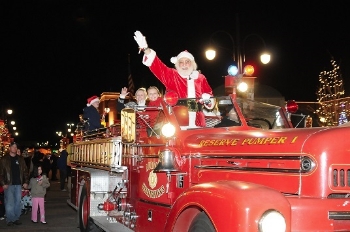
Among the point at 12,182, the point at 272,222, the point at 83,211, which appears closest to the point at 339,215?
the point at 272,222

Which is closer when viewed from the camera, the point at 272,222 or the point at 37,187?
the point at 272,222

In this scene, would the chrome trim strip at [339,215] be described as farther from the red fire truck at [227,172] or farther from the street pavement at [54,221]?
the street pavement at [54,221]

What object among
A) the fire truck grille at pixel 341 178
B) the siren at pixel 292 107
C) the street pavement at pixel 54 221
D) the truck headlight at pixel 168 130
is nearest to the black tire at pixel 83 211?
the street pavement at pixel 54 221

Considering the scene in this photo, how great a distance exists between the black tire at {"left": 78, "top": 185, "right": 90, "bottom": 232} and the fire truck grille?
5200 millimetres

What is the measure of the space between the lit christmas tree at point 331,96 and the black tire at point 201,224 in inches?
850

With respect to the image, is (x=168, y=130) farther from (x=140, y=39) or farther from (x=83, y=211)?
(x=83, y=211)

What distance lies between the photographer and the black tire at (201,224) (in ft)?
14.1

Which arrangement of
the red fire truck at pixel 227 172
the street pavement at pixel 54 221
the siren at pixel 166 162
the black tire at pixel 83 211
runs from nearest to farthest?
the red fire truck at pixel 227 172 → the siren at pixel 166 162 → the black tire at pixel 83 211 → the street pavement at pixel 54 221

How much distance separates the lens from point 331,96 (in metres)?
28.0

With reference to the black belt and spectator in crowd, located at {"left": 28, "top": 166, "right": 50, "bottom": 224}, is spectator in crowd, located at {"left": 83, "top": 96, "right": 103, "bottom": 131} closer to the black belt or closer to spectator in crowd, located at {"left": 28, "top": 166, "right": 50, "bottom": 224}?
spectator in crowd, located at {"left": 28, "top": 166, "right": 50, "bottom": 224}

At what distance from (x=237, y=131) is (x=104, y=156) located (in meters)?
3.11

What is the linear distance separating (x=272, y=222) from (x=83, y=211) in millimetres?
5449

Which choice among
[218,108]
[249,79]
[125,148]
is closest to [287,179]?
[218,108]

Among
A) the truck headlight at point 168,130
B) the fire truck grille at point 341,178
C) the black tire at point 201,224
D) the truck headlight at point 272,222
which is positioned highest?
the truck headlight at point 168,130
